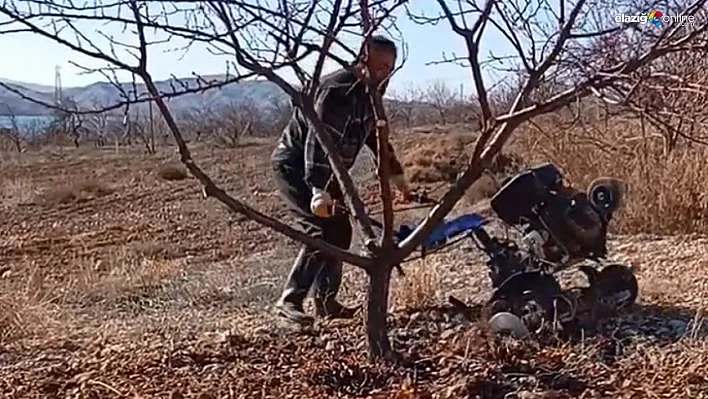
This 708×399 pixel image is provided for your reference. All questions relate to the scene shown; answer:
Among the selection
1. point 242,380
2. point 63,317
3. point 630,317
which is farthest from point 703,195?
point 242,380

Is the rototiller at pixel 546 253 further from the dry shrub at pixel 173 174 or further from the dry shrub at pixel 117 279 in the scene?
the dry shrub at pixel 173 174

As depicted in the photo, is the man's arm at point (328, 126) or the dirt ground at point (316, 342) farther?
the man's arm at point (328, 126)

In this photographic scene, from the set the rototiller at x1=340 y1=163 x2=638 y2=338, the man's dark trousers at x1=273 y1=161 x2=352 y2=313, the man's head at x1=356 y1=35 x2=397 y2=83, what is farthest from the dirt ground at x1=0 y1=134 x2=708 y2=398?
the man's head at x1=356 y1=35 x2=397 y2=83

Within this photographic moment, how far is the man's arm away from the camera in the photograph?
454 centimetres

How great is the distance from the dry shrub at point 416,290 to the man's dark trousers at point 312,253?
330 mm

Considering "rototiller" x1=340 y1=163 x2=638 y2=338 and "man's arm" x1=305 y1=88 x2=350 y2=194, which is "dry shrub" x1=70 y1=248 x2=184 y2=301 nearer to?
"man's arm" x1=305 y1=88 x2=350 y2=194

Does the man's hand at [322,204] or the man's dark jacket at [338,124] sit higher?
the man's dark jacket at [338,124]

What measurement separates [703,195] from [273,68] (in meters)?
5.44

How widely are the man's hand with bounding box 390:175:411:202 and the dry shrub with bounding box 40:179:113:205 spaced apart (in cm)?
1695

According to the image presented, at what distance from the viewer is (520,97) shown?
11.0 feet

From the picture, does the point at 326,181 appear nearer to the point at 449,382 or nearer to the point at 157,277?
the point at 449,382

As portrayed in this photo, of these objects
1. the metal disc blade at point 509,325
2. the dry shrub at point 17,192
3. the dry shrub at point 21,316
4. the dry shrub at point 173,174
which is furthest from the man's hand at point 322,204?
the dry shrub at point 173,174

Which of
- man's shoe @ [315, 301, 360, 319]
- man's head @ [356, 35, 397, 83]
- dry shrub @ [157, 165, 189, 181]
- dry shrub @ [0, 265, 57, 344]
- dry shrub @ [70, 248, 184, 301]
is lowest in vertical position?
dry shrub @ [157, 165, 189, 181]

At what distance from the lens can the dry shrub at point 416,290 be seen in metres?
4.73
